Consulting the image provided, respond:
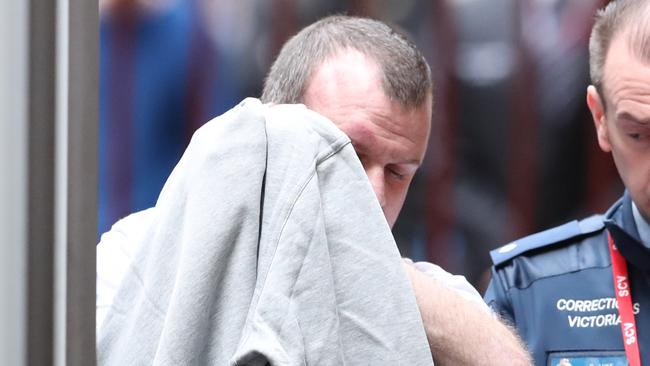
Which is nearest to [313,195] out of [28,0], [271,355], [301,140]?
[301,140]

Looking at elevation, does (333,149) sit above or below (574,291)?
above

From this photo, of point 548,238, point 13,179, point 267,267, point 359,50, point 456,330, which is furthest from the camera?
point 548,238

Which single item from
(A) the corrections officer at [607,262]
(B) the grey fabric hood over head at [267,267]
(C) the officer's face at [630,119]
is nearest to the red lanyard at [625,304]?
(A) the corrections officer at [607,262]

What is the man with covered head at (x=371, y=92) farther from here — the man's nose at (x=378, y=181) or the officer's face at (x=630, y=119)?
the officer's face at (x=630, y=119)

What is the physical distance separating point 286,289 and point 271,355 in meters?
0.07

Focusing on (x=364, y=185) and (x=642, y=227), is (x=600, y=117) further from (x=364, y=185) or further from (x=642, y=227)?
(x=364, y=185)

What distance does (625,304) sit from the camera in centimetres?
185

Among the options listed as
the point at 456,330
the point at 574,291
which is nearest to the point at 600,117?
the point at 574,291

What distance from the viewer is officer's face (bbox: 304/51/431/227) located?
5.01ft

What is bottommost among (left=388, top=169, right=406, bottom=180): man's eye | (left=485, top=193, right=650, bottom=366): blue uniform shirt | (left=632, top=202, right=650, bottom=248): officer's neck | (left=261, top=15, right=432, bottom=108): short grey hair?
(left=485, top=193, right=650, bottom=366): blue uniform shirt

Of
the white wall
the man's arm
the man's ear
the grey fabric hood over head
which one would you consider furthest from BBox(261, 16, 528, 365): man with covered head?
the white wall

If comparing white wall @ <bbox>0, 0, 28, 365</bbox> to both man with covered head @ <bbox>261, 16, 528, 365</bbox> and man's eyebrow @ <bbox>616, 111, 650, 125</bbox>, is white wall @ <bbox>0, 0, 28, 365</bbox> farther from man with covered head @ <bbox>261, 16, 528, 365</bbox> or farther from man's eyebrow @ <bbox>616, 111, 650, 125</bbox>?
man's eyebrow @ <bbox>616, 111, 650, 125</bbox>

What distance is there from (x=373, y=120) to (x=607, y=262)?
2.35 feet

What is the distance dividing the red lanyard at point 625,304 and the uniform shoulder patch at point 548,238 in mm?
97
